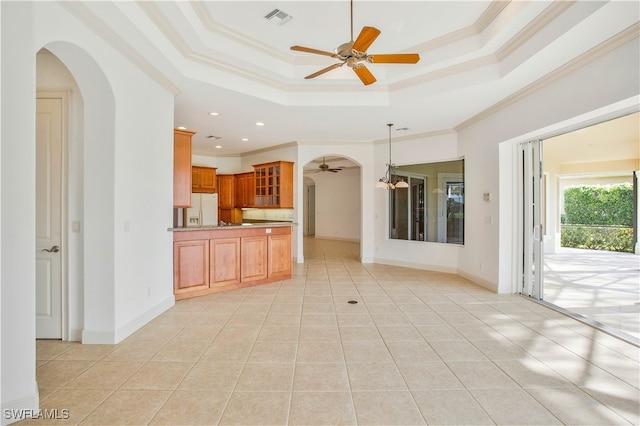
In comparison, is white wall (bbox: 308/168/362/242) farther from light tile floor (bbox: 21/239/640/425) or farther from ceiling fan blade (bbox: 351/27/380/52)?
ceiling fan blade (bbox: 351/27/380/52)

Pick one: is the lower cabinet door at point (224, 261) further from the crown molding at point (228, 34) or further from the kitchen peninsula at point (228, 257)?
the crown molding at point (228, 34)

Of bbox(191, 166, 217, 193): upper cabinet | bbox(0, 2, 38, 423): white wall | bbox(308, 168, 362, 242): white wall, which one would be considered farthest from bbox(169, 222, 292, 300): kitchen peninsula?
bbox(308, 168, 362, 242): white wall

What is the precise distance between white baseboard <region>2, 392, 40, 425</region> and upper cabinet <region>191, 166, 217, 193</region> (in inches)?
273

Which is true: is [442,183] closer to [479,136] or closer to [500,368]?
[479,136]

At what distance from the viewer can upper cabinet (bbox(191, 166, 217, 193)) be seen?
28.1 feet

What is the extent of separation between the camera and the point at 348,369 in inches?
102

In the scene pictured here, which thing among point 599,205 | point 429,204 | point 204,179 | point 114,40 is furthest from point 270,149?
point 599,205

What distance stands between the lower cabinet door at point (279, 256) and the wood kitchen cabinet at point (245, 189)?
3000 mm

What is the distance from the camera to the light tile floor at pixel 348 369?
6.67 ft

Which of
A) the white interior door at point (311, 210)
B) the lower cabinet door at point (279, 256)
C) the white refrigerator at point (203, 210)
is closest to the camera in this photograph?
the lower cabinet door at point (279, 256)

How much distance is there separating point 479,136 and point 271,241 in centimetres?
413

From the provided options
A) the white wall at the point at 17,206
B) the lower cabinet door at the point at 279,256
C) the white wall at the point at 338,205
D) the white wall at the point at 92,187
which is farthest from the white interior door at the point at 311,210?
the white wall at the point at 17,206

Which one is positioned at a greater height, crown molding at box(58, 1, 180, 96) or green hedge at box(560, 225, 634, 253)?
crown molding at box(58, 1, 180, 96)

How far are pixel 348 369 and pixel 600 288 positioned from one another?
5171 mm
